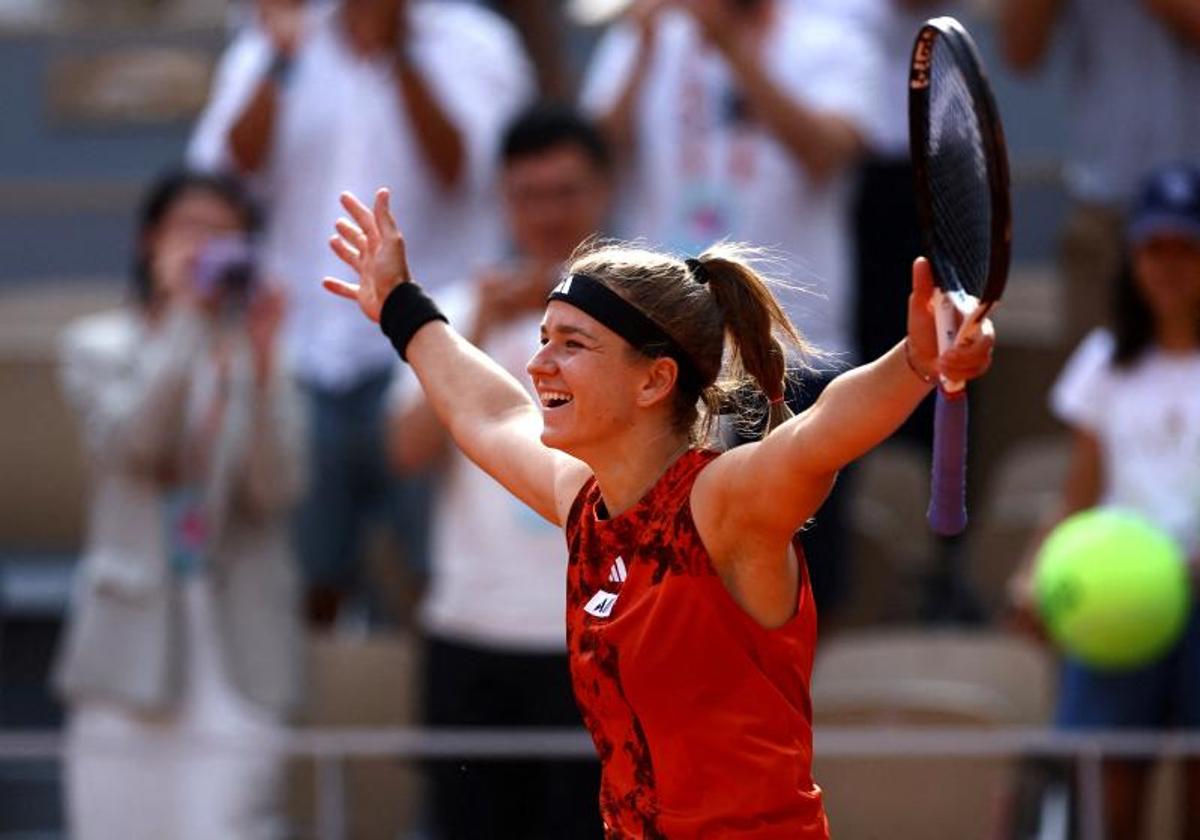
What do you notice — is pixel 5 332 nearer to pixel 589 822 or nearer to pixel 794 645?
pixel 589 822

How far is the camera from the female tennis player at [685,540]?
321 centimetres

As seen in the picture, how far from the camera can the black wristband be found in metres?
3.86

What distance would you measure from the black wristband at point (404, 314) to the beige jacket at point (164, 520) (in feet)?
7.16

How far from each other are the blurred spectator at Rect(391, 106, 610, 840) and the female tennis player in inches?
81.6

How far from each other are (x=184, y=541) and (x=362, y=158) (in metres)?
1.41

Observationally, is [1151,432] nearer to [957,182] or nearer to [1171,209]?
[1171,209]

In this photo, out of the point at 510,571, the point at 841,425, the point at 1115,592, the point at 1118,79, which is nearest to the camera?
the point at 841,425

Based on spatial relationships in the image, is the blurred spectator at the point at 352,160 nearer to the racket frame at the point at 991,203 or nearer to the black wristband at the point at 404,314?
the black wristband at the point at 404,314

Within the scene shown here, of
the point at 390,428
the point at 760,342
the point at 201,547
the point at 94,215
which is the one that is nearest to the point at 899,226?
the point at 390,428

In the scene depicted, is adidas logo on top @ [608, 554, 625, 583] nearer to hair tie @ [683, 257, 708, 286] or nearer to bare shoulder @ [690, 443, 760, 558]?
bare shoulder @ [690, 443, 760, 558]

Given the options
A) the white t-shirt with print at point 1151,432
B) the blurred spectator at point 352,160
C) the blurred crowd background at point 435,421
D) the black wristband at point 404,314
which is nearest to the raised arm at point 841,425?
the black wristband at point 404,314

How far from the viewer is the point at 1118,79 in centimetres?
704

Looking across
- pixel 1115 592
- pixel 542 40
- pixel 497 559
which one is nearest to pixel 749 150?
pixel 497 559

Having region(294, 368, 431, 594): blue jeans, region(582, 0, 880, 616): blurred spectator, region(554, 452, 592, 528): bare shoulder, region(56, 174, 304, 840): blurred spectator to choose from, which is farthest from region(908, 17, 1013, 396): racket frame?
region(294, 368, 431, 594): blue jeans
